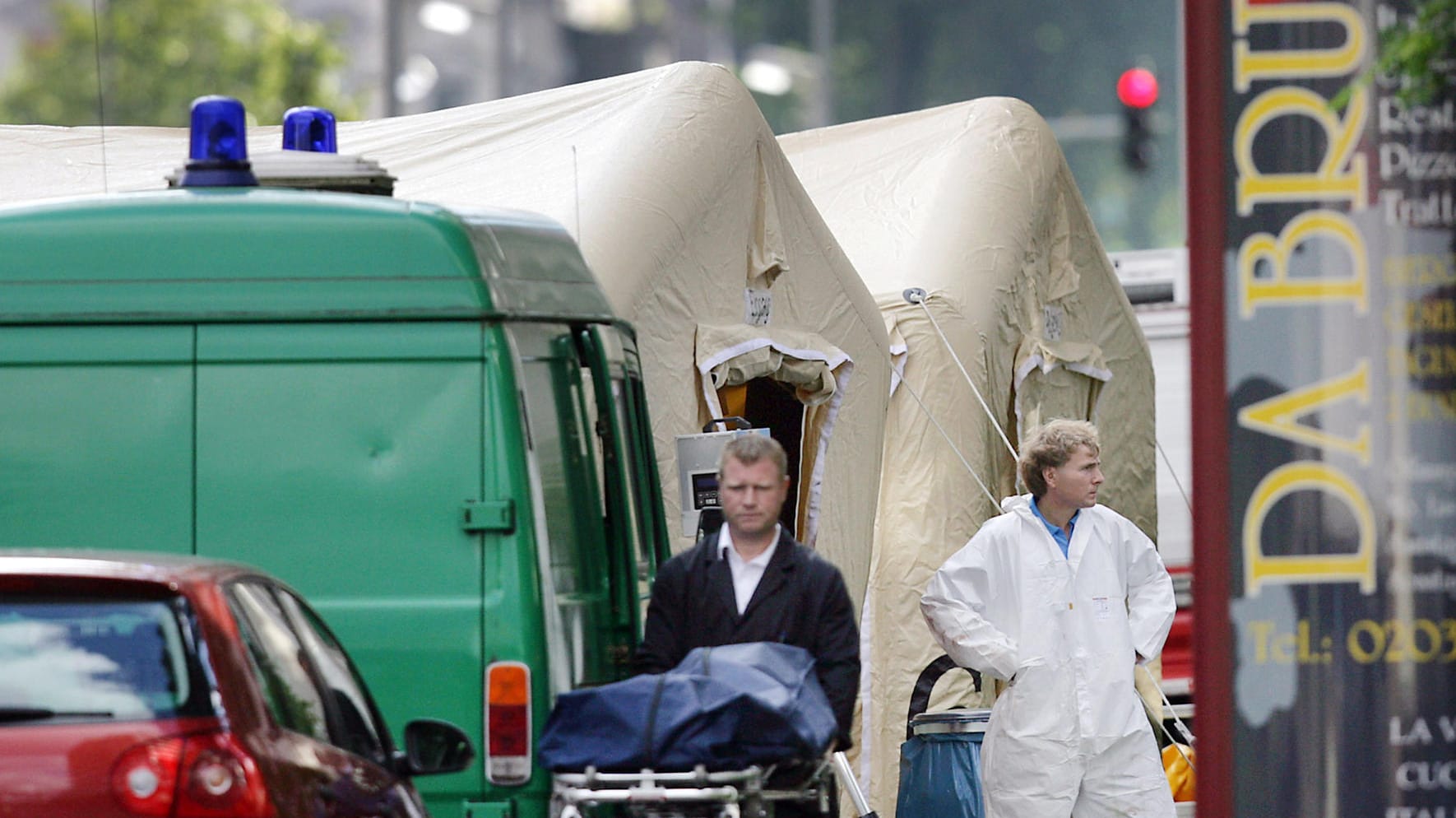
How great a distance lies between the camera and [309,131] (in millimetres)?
8523

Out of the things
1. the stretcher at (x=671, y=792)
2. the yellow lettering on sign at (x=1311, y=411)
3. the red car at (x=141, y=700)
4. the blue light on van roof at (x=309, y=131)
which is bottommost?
the stretcher at (x=671, y=792)

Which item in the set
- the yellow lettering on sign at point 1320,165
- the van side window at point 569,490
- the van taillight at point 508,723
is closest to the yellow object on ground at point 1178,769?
the van side window at point 569,490

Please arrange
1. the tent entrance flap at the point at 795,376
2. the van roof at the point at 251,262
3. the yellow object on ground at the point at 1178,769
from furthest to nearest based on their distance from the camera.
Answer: the yellow object on ground at the point at 1178,769, the tent entrance flap at the point at 795,376, the van roof at the point at 251,262

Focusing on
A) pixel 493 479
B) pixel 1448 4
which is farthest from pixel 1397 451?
pixel 493 479

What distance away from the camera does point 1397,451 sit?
526cm

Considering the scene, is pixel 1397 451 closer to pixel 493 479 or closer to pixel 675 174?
pixel 493 479

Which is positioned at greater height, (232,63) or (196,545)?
(232,63)

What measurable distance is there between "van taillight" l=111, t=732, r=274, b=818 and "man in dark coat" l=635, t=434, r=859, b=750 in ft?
8.11

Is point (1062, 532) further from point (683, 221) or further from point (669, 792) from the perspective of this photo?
point (669, 792)

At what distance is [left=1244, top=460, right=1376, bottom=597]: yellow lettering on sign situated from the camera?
17.2 feet

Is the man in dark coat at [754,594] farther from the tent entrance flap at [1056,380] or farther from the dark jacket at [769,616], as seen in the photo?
the tent entrance flap at [1056,380]

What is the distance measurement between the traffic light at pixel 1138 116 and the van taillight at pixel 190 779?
67.8 ft

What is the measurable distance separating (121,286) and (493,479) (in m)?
1.15

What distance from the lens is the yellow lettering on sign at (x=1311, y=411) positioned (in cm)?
526
